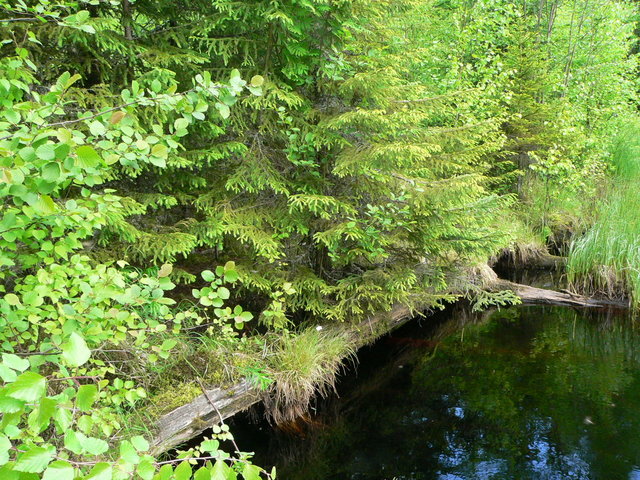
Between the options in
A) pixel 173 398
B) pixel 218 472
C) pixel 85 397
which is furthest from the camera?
pixel 173 398

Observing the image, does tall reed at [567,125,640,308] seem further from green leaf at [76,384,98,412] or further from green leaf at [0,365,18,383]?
green leaf at [0,365,18,383]

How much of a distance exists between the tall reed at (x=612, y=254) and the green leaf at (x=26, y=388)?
8735mm

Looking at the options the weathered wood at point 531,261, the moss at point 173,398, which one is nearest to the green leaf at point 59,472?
the moss at point 173,398

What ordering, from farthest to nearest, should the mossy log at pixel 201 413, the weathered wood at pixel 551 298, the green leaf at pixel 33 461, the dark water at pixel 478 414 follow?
the weathered wood at pixel 551 298, the dark water at pixel 478 414, the mossy log at pixel 201 413, the green leaf at pixel 33 461

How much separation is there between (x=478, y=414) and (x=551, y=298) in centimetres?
374

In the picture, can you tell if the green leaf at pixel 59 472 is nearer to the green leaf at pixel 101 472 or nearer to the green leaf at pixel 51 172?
the green leaf at pixel 101 472

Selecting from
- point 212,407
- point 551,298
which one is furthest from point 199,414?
point 551,298

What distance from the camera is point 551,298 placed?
25.8 ft

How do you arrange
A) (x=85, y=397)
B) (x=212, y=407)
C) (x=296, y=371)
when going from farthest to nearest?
1. (x=296, y=371)
2. (x=212, y=407)
3. (x=85, y=397)

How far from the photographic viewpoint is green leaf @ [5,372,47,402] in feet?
3.02

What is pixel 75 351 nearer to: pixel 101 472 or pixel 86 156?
pixel 101 472

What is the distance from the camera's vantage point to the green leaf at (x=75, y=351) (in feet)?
3.32

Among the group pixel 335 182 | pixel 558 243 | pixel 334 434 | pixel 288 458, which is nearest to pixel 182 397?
pixel 288 458

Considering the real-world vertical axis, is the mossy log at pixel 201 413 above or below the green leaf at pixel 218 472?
below
